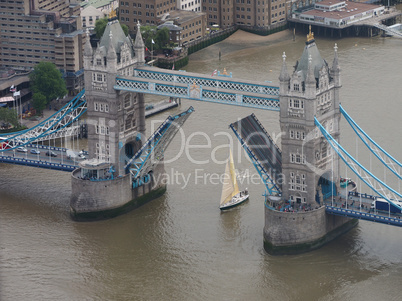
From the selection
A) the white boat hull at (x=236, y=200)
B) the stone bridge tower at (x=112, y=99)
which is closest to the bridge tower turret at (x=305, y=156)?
the white boat hull at (x=236, y=200)

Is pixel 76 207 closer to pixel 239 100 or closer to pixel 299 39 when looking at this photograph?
pixel 239 100

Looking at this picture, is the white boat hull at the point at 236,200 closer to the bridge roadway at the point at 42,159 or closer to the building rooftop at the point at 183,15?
the bridge roadway at the point at 42,159

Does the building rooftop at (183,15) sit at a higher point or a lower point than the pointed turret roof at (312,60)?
lower

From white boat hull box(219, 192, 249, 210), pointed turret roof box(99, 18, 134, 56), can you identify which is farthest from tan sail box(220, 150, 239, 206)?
pointed turret roof box(99, 18, 134, 56)

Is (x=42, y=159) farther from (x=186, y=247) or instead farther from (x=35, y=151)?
(x=186, y=247)


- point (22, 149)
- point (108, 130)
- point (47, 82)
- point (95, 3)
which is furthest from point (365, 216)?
point (95, 3)

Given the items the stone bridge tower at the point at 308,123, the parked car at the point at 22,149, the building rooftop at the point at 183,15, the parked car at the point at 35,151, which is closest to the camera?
the stone bridge tower at the point at 308,123

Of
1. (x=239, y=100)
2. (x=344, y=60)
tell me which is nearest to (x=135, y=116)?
(x=239, y=100)
